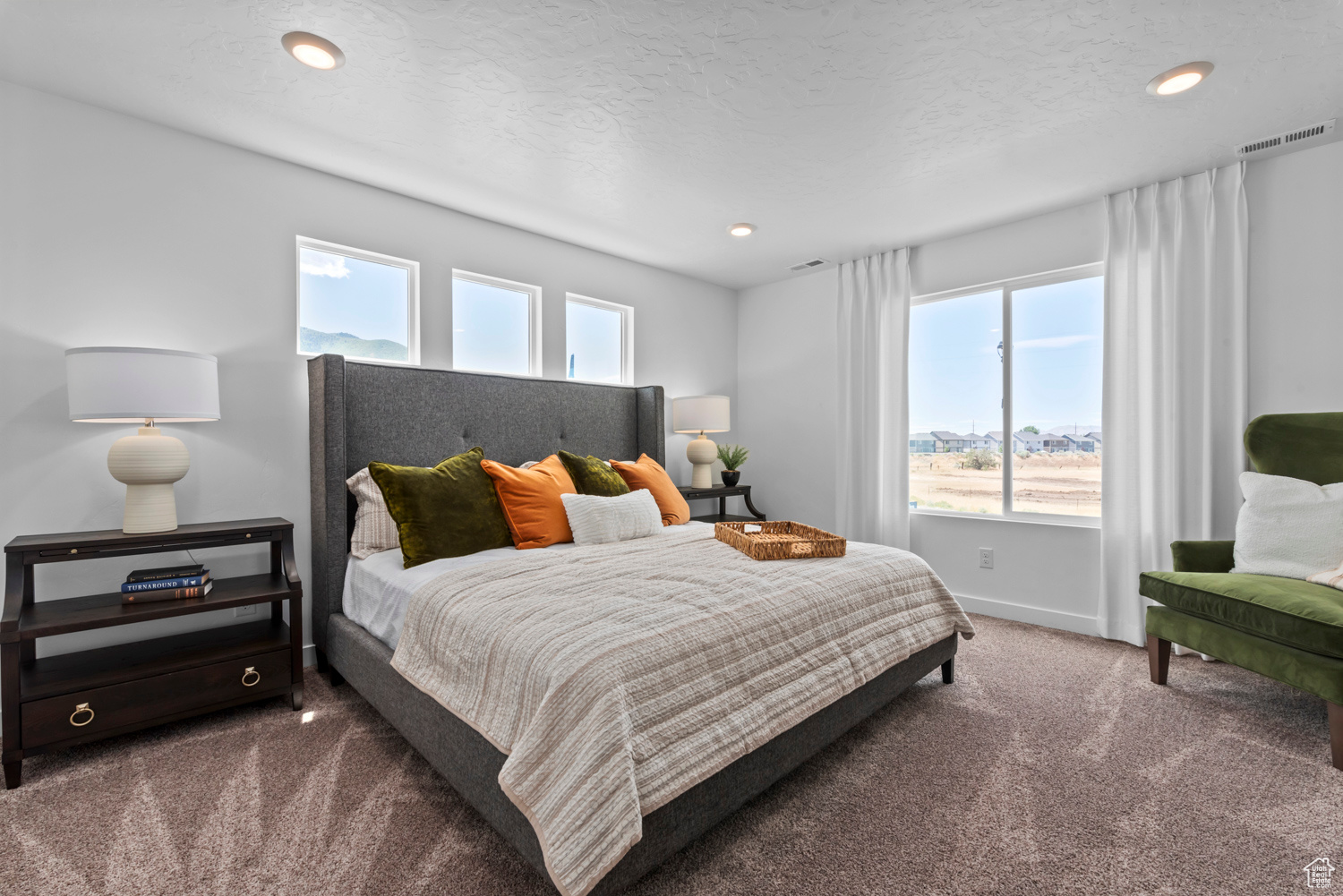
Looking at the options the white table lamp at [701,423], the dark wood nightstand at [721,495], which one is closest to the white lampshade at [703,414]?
the white table lamp at [701,423]

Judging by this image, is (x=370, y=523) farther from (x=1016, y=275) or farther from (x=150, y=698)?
(x=1016, y=275)

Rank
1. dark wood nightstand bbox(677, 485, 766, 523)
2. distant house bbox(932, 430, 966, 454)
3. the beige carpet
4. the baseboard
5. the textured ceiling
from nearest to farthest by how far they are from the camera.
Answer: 1. the beige carpet
2. the textured ceiling
3. the baseboard
4. distant house bbox(932, 430, 966, 454)
5. dark wood nightstand bbox(677, 485, 766, 523)

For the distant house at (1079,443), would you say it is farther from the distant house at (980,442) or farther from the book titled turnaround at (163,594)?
the book titled turnaround at (163,594)

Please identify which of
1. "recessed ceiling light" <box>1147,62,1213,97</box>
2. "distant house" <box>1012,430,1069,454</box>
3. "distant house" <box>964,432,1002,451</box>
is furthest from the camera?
"distant house" <box>964,432,1002,451</box>

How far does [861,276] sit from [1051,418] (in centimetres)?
164

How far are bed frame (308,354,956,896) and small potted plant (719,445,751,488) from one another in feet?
2.36

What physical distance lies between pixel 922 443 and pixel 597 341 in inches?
99.4

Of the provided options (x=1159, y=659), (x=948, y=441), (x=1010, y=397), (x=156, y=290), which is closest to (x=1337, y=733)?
(x=1159, y=659)

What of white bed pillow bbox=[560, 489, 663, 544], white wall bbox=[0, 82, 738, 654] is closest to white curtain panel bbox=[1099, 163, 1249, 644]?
white bed pillow bbox=[560, 489, 663, 544]

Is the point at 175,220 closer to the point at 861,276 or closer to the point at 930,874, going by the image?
the point at 930,874

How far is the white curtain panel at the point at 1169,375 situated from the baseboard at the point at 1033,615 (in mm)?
119

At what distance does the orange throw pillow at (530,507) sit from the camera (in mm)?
2730

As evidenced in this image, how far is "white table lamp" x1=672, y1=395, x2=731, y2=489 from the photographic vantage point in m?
4.39

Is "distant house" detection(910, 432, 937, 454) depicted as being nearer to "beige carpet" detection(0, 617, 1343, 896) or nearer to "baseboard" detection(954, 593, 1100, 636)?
"baseboard" detection(954, 593, 1100, 636)
